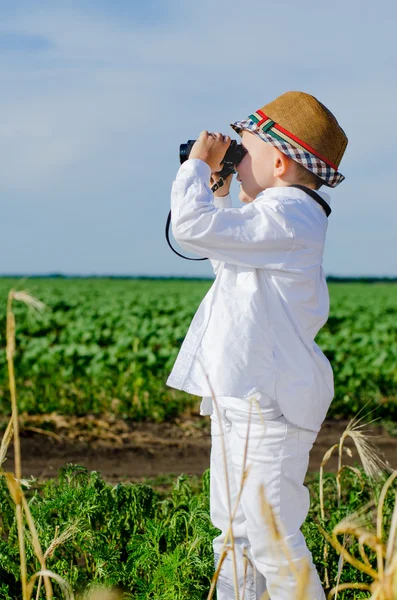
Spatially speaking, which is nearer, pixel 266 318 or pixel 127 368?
pixel 266 318

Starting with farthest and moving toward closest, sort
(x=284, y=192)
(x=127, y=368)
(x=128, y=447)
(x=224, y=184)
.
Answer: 1. (x=127, y=368)
2. (x=128, y=447)
3. (x=224, y=184)
4. (x=284, y=192)

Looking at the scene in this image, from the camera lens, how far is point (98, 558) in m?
2.56

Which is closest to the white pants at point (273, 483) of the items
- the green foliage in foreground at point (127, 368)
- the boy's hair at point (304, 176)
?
the boy's hair at point (304, 176)

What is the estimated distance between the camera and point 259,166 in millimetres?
2584

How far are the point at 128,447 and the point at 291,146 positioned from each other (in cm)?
433

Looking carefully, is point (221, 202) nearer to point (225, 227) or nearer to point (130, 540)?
point (225, 227)

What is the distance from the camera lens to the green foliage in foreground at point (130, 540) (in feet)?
8.25

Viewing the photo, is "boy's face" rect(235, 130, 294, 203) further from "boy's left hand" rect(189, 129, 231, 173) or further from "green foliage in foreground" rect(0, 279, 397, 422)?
"green foliage in foreground" rect(0, 279, 397, 422)

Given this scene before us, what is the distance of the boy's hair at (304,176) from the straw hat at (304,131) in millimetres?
35

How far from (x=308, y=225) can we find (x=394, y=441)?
4.95m

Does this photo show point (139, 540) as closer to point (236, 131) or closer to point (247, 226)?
point (247, 226)

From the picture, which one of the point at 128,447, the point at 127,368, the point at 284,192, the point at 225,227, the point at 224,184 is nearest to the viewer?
the point at 225,227

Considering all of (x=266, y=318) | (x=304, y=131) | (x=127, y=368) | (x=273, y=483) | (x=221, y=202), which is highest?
(x=304, y=131)

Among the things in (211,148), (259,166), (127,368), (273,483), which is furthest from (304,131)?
(127,368)
